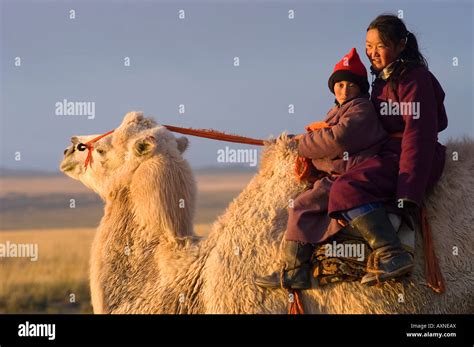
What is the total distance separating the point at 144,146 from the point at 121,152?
35 cm

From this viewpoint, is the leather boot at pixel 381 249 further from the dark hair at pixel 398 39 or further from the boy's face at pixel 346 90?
the dark hair at pixel 398 39

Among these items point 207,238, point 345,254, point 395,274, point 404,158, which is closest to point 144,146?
point 207,238

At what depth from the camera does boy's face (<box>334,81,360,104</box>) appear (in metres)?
7.18

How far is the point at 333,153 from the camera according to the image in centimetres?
705

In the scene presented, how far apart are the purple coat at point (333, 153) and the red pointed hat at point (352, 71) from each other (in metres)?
0.18

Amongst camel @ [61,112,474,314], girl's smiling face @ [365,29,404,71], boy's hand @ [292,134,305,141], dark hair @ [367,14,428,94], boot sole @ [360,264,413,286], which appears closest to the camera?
boot sole @ [360,264,413,286]

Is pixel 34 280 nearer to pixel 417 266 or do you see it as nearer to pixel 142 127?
pixel 142 127

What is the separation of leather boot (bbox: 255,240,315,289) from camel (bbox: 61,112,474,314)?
111 mm

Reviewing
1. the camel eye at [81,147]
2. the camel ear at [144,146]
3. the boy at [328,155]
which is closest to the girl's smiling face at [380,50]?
the boy at [328,155]

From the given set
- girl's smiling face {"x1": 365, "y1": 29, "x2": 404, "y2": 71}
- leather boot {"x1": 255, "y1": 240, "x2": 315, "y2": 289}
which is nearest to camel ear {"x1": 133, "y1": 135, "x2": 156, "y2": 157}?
leather boot {"x1": 255, "y1": 240, "x2": 315, "y2": 289}

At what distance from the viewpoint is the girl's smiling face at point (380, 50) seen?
7.24 m

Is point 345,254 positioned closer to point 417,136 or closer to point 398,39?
point 417,136

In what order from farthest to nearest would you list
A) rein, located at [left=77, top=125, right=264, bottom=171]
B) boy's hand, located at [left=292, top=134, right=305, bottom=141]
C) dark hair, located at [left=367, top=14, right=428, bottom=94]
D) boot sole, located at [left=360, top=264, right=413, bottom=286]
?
rein, located at [left=77, top=125, right=264, bottom=171] < boy's hand, located at [left=292, top=134, right=305, bottom=141] < dark hair, located at [left=367, top=14, right=428, bottom=94] < boot sole, located at [left=360, top=264, right=413, bottom=286]

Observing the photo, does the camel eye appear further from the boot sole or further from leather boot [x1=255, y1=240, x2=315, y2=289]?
the boot sole
